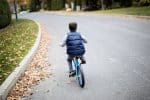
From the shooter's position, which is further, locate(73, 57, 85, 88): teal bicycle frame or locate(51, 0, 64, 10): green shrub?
locate(51, 0, 64, 10): green shrub

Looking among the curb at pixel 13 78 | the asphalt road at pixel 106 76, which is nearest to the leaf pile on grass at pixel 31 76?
the curb at pixel 13 78

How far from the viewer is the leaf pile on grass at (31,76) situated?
27.3ft

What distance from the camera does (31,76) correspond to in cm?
988

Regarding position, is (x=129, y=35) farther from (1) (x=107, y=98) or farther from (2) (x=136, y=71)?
(1) (x=107, y=98)

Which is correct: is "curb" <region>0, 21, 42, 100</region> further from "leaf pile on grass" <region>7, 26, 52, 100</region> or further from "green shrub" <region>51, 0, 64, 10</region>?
"green shrub" <region>51, 0, 64, 10</region>

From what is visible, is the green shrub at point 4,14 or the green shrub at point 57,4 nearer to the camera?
the green shrub at point 4,14

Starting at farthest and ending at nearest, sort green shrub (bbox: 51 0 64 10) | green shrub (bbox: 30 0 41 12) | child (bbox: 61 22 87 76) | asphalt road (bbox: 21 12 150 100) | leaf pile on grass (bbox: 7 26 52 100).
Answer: green shrub (bbox: 30 0 41 12)
green shrub (bbox: 51 0 64 10)
child (bbox: 61 22 87 76)
leaf pile on grass (bbox: 7 26 52 100)
asphalt road (bbox: 21 12 150 100)

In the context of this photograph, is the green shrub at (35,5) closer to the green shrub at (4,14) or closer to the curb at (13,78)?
the green shrub at (4,14)

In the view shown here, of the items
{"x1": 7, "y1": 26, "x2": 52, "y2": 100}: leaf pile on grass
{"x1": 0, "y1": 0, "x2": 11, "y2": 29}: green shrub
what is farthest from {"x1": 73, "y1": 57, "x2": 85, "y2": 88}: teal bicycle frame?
{"x1": 0, "y1": 0, "x2": 11, "y2": 29}: green shrub

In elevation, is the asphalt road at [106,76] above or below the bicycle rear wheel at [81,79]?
below

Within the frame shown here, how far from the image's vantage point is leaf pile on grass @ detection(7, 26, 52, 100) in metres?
8.31

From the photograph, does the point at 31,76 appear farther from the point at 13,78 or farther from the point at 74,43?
the point at 74,43

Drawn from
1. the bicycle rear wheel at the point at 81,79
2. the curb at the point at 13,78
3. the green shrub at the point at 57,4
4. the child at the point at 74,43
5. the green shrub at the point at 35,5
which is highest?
the child at the point at 74,43

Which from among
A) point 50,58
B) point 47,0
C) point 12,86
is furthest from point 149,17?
point 47,0
